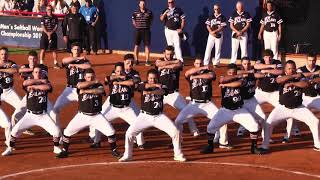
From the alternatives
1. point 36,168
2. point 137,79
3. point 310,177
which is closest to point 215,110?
point 137,79

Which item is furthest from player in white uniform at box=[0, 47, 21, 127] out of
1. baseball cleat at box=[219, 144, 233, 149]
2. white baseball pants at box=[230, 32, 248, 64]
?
white baseball pants at box=[230, 32, 248, 64]

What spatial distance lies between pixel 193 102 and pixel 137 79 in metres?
1.70

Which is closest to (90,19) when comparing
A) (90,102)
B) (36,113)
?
(36,113)

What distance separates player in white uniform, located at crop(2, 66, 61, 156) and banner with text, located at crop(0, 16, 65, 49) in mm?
18340

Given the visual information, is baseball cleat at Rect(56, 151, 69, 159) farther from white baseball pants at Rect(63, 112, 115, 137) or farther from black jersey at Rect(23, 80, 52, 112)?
black jersey at Rect(23, 80, 52, 112)

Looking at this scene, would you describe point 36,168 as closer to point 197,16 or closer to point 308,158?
point 308,158

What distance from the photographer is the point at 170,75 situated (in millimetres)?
19094

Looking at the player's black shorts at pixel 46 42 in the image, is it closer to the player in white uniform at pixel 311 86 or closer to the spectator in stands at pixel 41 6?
the spectator in stands at pixel 41 6

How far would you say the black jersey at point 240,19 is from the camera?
94.3 ft

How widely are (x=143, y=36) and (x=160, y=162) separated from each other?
14985mm

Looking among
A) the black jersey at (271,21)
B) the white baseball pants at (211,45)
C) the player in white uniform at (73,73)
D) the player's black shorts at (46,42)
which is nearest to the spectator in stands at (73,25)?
the player's black shorts at (46,42)

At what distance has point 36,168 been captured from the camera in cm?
1614

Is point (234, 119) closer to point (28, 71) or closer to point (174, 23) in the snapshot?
point (28, 71)

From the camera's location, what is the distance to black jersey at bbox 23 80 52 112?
1714 centimetres
